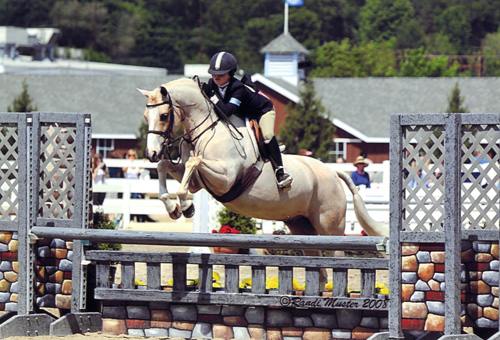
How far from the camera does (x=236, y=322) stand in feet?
26.0

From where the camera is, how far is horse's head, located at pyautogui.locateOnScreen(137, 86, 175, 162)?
28.0 feet

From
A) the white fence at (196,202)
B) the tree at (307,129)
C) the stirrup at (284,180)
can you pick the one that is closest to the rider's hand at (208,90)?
the stirrup at (284,180)

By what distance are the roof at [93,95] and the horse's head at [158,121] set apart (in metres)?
34.0

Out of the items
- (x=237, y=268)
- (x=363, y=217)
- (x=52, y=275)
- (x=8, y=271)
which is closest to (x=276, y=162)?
(x=363, y=217)

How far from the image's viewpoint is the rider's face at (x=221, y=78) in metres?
9.05

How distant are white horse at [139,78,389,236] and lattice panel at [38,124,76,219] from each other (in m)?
0.62

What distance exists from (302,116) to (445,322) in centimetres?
2609

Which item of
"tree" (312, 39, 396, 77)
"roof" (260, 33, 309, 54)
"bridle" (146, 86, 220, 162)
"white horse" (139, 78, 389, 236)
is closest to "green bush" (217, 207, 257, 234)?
Answer: "white horse" (139, 78, 389, 236)

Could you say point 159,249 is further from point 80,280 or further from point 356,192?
point 80,280

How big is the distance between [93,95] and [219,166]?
124 feet

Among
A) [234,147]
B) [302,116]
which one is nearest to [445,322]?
[234,147]

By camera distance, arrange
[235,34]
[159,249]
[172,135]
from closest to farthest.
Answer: [172,135] < [159,249] < [235,34]

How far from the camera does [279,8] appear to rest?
101 m

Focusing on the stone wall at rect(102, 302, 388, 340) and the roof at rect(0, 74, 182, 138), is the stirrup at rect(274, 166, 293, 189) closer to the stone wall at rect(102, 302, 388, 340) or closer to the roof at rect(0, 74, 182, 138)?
the stone wall at rect(102, 302, 388, 340)
